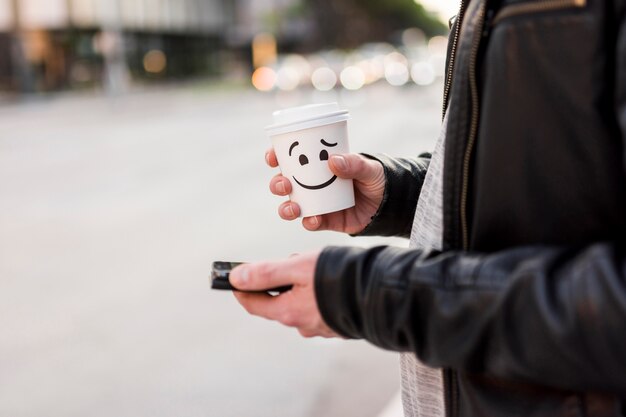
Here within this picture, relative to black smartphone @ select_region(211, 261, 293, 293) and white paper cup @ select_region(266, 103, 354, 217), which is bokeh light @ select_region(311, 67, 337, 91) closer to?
white paper cup @ select_region(266, 103, 354, 217)

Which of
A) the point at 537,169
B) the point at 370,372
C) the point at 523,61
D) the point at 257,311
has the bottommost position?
the point at 370,372

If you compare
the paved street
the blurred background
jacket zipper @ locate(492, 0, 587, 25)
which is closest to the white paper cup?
→ jacket zipper @ locate(492, 0, 587, 25)

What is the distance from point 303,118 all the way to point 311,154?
0.28 ft

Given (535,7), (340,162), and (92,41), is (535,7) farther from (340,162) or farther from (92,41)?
(92,41)

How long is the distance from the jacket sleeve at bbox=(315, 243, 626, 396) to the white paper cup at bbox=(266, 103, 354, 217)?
0.61 m

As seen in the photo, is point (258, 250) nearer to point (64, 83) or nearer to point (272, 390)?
point (272, 390)

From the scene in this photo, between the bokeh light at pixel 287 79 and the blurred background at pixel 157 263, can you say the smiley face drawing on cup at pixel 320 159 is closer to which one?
the blurred background at pixel 157 263

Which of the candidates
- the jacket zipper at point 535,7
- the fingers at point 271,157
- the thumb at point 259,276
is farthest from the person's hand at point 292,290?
the fingers at point 271,157

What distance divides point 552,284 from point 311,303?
0.36m

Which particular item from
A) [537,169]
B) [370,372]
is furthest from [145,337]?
[537,169]

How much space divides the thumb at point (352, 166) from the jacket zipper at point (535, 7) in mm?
668

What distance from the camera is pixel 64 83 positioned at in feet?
109

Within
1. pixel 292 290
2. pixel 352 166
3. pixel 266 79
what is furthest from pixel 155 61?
pixel 292 290

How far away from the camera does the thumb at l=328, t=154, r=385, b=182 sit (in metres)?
1.73
